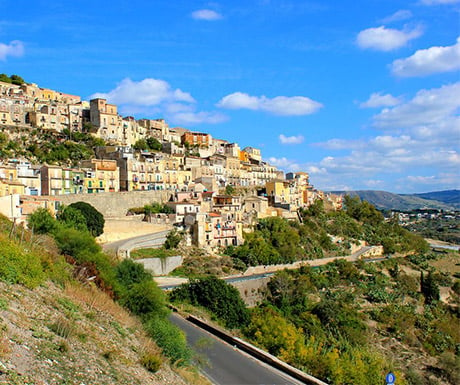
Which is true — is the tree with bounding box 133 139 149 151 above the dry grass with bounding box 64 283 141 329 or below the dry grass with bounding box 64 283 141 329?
above

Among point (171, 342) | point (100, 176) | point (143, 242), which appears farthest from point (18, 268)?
point (100, 176)

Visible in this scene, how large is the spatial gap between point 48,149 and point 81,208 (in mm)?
20072

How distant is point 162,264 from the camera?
32.2 m

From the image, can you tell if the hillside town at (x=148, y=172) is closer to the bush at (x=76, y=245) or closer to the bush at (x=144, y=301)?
the bush at (x=76, y=245)

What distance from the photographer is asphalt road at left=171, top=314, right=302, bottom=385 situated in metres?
12.7

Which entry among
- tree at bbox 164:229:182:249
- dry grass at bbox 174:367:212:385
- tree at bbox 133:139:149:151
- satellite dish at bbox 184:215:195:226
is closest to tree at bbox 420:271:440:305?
satellite dish at bbox 184:215:195:226

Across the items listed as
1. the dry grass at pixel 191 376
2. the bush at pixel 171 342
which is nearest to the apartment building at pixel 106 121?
the bush at pixel 171 342

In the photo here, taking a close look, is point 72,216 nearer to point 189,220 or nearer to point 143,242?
point 143,242

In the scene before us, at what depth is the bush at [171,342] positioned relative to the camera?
1163 centimetres

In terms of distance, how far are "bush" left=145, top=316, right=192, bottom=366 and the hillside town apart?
1434cm

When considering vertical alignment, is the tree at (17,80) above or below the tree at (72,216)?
above

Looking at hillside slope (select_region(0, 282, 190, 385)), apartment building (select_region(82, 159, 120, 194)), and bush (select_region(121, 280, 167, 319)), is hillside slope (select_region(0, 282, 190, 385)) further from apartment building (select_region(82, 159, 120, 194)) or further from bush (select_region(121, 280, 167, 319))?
apartment building (select_region(82, 159, 120, 194))

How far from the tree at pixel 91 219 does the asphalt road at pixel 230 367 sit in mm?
16276

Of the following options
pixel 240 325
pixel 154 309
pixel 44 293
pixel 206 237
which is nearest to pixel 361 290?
pixel 206 237
